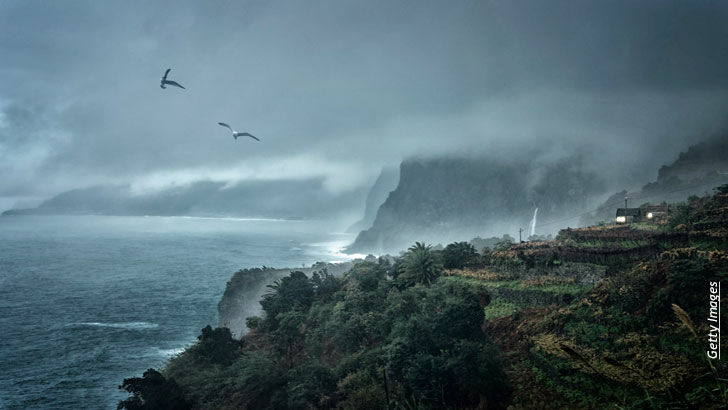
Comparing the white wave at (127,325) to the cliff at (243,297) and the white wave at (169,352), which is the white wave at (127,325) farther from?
the white wave at (169,352)

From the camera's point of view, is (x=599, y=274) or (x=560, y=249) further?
(x=560, y=249)

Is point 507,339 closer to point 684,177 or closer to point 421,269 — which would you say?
point 421,269

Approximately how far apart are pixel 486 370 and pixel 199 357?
24.5 meters

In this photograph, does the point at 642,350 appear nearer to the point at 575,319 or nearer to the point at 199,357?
the point at 575,319

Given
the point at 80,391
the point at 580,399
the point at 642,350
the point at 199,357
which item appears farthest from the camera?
the point at 80,391

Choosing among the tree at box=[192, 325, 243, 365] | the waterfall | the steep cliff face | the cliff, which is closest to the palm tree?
the tree at box=[192, 325, 243, 365]

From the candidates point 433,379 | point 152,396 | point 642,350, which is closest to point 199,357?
point 152,396

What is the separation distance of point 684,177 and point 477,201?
266 feet

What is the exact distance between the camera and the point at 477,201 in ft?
590

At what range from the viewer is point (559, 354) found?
1453cm

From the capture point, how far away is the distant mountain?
312 feet

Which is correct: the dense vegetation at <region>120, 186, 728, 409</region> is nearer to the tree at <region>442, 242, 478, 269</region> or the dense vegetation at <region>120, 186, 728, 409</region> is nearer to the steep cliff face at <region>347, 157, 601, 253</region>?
the tree at <region>442, 242, 478, 269</region>

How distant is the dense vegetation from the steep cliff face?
132612 mm

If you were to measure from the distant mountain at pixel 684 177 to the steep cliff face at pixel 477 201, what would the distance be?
151ft
